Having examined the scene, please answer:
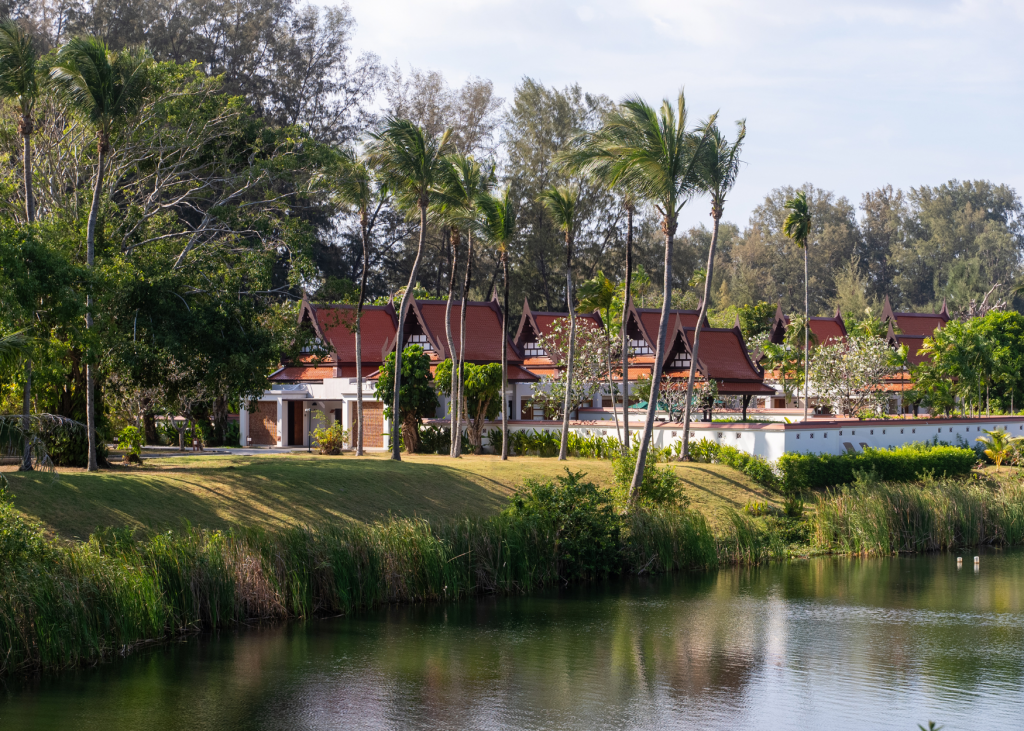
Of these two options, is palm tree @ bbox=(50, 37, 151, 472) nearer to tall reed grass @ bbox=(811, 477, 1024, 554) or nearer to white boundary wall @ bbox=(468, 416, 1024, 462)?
white boundary wall @ bbox=(468, 416, 1024, 462)

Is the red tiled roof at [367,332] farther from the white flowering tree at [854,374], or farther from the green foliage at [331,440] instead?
the white flowering tree at [854,374]

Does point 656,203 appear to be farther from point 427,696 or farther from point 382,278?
point 382,278

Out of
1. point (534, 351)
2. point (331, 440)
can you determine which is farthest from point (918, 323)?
point (331, 440)

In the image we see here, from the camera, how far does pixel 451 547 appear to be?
2470cm

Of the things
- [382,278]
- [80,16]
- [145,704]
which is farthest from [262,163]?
[382,278]

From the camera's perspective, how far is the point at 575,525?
90.1 ft

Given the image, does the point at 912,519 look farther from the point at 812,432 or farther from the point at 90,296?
the point at 90,296

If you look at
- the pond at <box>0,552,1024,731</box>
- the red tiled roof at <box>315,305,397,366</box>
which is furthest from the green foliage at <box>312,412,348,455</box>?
the pond at <box>0,552,1024,731</box>

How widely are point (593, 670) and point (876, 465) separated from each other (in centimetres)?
2294

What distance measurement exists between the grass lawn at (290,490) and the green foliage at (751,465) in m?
0.41

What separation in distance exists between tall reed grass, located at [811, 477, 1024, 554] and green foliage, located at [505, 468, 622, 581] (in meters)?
8.25

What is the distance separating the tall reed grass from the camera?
3198 centimetres

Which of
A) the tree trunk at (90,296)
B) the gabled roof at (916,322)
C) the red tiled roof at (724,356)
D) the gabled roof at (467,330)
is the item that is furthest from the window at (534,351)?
the gabled roof at (916,322)

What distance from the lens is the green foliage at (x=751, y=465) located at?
36.8 metres
